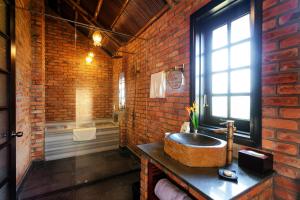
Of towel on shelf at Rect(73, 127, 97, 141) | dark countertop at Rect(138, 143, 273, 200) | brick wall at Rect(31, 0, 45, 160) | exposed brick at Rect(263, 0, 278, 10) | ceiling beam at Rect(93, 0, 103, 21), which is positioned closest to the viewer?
dark countertop at Rect(138, 143, 273, 200)

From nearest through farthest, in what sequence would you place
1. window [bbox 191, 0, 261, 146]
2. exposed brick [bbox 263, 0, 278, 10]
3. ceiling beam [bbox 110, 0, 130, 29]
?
exposed brick [bbox 263, 0, 278, 10] → window [bbox 191, 0, 261, 146] → ceiling beam [bbox 110, 0, 130, 29]

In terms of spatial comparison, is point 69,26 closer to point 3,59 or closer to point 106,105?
point 106,105

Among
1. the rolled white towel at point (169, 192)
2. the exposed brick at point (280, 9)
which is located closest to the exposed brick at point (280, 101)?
the exposed brick at point (280, 9)

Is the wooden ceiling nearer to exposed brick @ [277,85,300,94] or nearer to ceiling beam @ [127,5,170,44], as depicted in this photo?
ceiling beam @ [127,5,170,44]

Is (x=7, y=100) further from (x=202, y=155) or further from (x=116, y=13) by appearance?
(x=116, y=13)

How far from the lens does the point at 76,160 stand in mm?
2908

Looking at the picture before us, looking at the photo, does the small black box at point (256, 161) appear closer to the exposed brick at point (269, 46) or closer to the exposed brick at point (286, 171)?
the exposed brick at point (286, 171)

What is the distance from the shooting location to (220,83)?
1.53 metres

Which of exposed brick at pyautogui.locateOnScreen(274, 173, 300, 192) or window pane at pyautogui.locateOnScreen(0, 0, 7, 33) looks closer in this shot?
exposed brick at pyautogui.locateOnScreen(274, 173, 300, 192)

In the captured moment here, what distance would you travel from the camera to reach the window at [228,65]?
3.63 feet

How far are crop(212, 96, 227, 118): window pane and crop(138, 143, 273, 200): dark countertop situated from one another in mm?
509

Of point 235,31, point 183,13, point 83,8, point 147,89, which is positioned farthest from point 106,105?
point 235,31

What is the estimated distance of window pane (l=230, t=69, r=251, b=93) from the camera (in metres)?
1.28

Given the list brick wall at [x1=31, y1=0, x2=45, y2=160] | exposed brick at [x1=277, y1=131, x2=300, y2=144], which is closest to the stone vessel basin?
exposed brick at [x1=277, y1=131, x2=300, y2=144]
